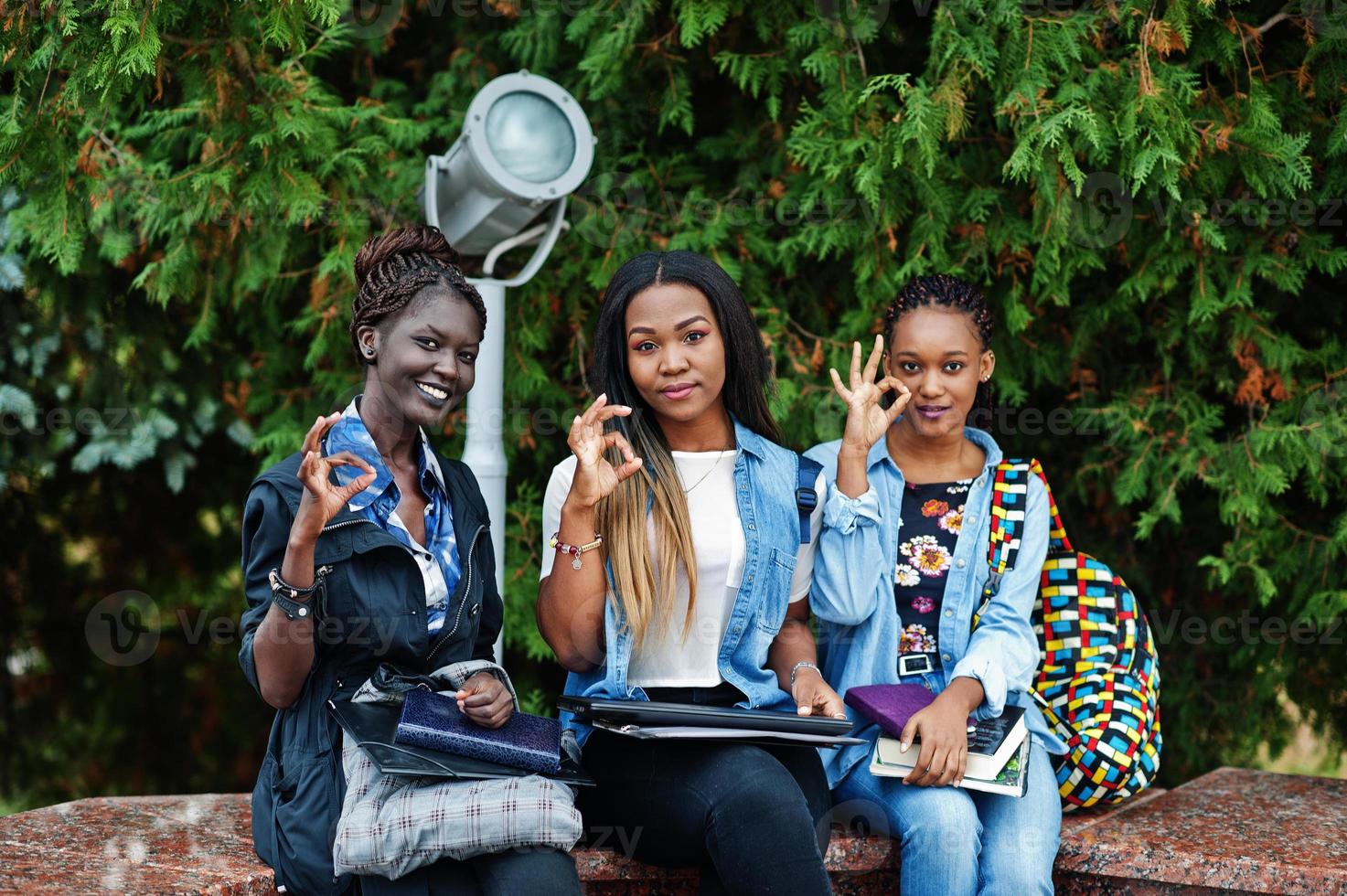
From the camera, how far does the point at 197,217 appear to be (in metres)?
3.80

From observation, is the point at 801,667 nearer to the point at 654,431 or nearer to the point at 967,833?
the point at 967,833

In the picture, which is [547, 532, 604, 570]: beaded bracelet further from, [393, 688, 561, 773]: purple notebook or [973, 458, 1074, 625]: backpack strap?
[973, 458, 1074, 625]: backpack strap

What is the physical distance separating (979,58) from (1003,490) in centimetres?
122

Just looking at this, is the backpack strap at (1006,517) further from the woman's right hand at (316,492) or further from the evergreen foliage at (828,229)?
the woman's right hand at (316,492)

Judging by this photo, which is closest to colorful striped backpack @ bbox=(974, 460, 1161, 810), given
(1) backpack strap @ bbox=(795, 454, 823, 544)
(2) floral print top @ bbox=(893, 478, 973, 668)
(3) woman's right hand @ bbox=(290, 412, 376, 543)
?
(2) floral print top @ bbox=(893, 478, 973, 668)

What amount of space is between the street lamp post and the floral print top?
1.01m

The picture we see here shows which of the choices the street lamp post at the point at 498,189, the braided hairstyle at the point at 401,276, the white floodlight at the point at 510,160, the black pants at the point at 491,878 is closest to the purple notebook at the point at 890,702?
the black pants at the point at 491,878

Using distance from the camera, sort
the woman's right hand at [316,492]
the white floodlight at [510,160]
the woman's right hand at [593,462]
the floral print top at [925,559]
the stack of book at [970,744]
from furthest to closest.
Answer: the white floodlight at [510,160]
the floral print top at [925,559]
the stack of book at [970,744]
the woman's right hand at [593,462]
the woman's right hand at [316,492]

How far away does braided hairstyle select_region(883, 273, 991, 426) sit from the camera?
3148mm

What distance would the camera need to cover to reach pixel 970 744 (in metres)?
2.82

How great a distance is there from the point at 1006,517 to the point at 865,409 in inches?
20.1

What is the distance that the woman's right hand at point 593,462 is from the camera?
8.47ft

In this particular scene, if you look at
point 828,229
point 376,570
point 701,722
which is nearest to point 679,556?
point 701,722

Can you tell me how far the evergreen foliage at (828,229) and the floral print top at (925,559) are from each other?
352 millimetres
